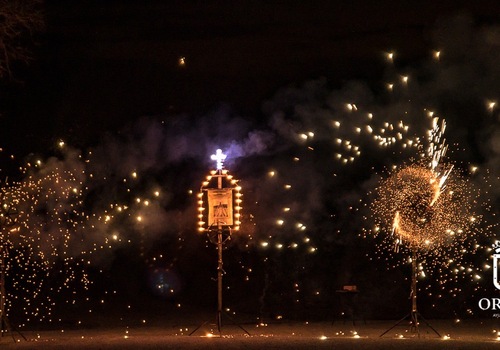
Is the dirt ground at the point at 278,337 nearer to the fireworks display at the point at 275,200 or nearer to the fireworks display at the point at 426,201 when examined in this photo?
the fireworks display at the point at 426,201

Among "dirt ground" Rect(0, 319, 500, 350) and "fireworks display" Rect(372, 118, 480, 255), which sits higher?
"fireworks display" Rect(372, 118, 480, 255)

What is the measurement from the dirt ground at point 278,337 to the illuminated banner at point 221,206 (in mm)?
2202

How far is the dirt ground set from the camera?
15.0 m

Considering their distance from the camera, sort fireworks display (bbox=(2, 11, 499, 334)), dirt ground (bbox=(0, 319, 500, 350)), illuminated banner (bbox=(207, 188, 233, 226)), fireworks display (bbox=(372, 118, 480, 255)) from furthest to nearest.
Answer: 1. fireworks display (bbox=(2, 11, 499, 334))
2. fireworks display (bbox=(372, 118, 480, 255))
3. illuminated banner (bbox=(207, 188, 233, 226))
4. dirt ground (bbox=(0, 319, 500, 350))

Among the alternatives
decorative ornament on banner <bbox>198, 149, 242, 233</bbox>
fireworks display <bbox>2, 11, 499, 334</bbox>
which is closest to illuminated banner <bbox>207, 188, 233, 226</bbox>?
decorative ornament on banner <bbox>198, 149, 242, 233</bbox>

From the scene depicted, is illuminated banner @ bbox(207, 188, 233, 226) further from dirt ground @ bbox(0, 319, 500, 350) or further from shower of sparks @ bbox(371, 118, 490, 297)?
shower of sparks @ bbox(371, 118, 490, 297)

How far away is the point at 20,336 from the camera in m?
17.4

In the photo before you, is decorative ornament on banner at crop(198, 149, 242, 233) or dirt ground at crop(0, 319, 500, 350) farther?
decorative ornament on banner at crop(198, 149, 242, 233)

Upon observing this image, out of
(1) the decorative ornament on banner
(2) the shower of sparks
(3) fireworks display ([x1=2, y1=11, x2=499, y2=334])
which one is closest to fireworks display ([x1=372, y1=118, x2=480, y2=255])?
(2) the shower of sparks

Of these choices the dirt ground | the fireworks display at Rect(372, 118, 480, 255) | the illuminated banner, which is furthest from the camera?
the fireworks display at Rect(372, 118, 480, 255)

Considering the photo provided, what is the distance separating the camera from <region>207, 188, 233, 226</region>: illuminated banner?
56.6 ft

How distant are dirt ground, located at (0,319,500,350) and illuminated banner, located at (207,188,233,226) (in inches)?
86.7

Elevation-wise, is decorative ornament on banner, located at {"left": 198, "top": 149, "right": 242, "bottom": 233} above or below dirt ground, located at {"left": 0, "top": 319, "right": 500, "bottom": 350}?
above

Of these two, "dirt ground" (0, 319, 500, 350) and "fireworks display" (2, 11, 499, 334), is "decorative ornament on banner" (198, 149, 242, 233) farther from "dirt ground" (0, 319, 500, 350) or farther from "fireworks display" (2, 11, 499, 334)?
"fireworks display" (2, 11, 499, 334)
